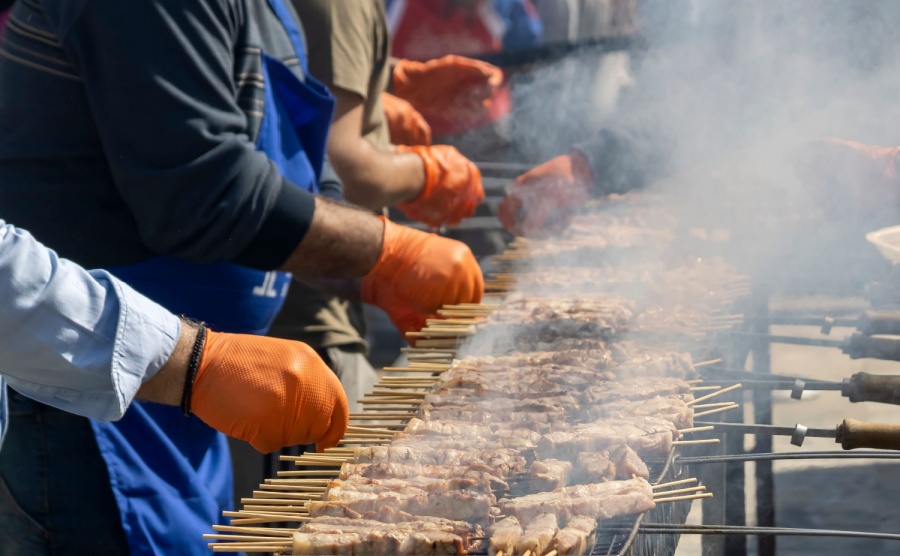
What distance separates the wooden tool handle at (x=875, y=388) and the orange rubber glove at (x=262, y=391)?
1.57m

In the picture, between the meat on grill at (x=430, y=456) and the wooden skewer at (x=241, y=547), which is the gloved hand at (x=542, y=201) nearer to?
the meat on grill at (x=430, y=456)

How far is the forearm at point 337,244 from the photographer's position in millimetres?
3330

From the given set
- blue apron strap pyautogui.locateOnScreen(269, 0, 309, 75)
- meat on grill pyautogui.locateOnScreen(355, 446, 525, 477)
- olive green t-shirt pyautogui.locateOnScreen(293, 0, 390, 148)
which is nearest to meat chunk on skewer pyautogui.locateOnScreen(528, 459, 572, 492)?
meat on grill pyautogui.locateOnScreen(355, 446, 525, 477)

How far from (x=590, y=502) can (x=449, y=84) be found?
4.66 metres

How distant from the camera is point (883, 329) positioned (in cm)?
332

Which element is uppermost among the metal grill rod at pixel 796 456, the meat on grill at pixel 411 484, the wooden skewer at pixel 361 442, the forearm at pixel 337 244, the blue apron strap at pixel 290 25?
the blue apron strap at pixel 290 25

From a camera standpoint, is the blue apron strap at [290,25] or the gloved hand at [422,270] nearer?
the blue apron strap at [290,25]

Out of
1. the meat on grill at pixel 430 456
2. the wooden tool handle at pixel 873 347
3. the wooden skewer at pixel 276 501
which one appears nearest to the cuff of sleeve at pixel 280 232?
the meat on grill at pixel 430 456

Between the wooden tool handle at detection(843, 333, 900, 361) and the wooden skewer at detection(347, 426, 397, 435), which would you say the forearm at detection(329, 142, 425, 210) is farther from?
the wooden tool handle at detection(843, 333, 900, 361)

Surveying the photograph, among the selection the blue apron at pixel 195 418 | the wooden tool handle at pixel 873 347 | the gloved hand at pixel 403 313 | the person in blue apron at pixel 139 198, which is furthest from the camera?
the gloved hand at pixel 403 313

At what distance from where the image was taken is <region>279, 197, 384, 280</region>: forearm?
3.33m

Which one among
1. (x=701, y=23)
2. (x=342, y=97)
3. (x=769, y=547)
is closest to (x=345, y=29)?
(x=342, y=97)

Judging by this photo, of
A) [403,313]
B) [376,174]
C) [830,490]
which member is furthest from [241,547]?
[830,490]

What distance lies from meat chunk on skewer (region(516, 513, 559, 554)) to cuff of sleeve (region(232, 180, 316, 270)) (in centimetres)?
153
